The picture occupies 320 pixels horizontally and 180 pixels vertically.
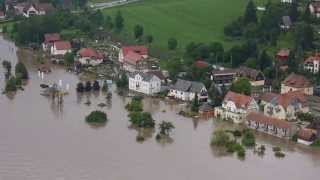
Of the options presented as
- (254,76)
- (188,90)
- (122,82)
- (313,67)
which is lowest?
(188,90)

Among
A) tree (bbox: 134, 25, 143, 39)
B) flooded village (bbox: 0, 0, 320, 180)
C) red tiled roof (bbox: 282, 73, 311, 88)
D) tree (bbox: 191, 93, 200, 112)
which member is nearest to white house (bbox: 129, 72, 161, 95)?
flooded village (bbox: 0, 0, 320, 180)

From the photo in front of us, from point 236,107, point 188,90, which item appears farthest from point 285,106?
point 188,90

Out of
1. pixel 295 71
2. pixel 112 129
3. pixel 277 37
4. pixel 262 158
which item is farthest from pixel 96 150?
pixel 277 37

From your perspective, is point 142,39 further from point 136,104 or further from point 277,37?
point 136,104

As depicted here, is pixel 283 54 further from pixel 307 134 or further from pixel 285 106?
pixel 307 134

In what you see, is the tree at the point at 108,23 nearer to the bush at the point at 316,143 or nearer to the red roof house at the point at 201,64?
the red roof house at the point at 201,64

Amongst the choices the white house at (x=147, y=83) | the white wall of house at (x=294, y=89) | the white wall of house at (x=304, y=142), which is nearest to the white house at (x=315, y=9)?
the white wall of house at (x=294, y=89)

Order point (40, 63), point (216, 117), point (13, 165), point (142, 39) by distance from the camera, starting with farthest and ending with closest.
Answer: point (142, 39), point (40, 63), point (216, 117), point (13, 165)
